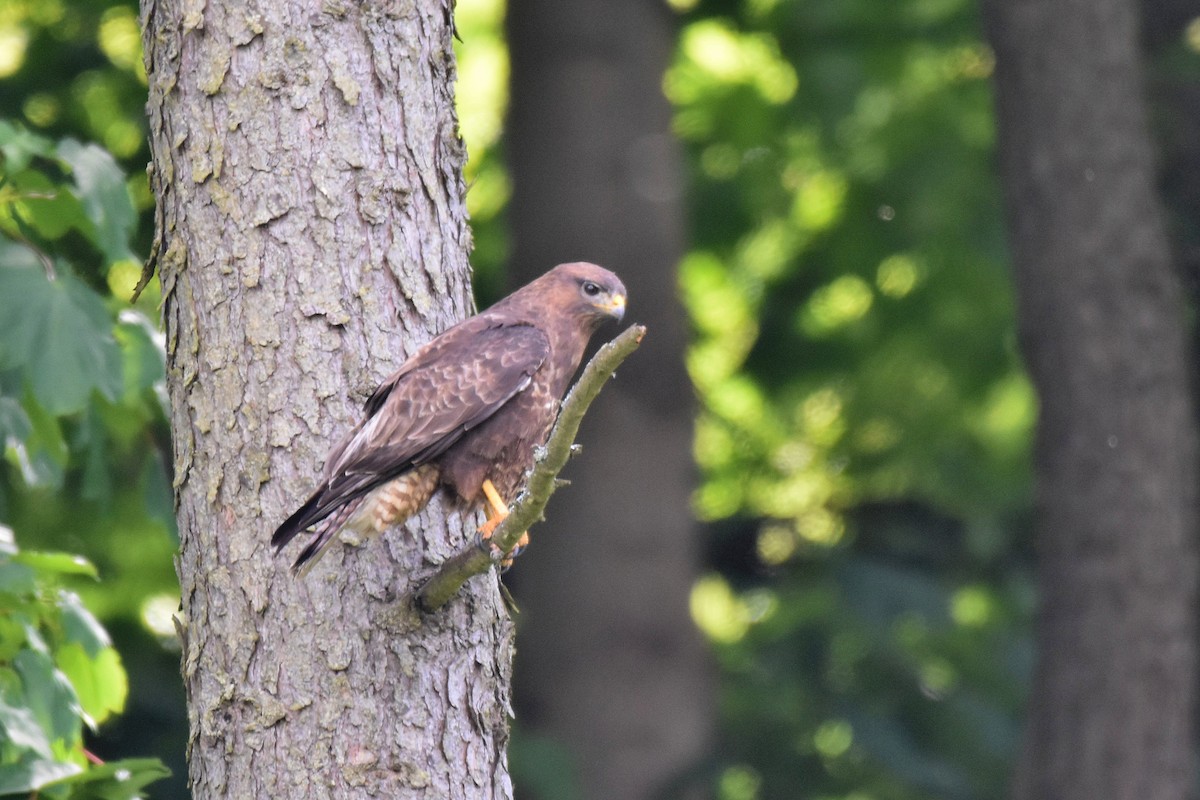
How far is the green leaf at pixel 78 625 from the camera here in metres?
4.24

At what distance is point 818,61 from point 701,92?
3.11 ft

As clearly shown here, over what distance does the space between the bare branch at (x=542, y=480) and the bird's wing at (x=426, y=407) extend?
0.28 m

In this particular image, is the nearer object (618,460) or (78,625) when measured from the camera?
(78,625)

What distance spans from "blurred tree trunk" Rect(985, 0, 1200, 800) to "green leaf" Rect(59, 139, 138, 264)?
3850 millimetres

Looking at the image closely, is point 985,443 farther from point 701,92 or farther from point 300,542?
point 300,542

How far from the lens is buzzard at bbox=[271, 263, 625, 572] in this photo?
11.0 feet

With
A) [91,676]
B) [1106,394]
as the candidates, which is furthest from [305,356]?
[1106,394]

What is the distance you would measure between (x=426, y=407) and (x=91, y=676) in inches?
57.1

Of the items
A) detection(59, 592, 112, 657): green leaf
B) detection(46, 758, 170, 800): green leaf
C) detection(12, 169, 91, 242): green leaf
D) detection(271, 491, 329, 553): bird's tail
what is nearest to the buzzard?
detection(271, 491, 329, 553): bird's tail

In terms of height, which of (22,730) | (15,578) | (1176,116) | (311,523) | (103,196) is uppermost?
(1176,116)

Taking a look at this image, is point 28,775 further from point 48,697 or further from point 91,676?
point 91,676

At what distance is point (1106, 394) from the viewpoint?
6.50m

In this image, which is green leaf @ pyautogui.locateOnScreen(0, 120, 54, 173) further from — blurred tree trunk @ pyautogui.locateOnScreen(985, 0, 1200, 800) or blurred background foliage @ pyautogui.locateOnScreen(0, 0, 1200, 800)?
blurred tree trunk @ pyautogui.locateOnScreen(985, 0, 1200, 800)

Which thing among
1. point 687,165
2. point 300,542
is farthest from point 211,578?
point 687,165
